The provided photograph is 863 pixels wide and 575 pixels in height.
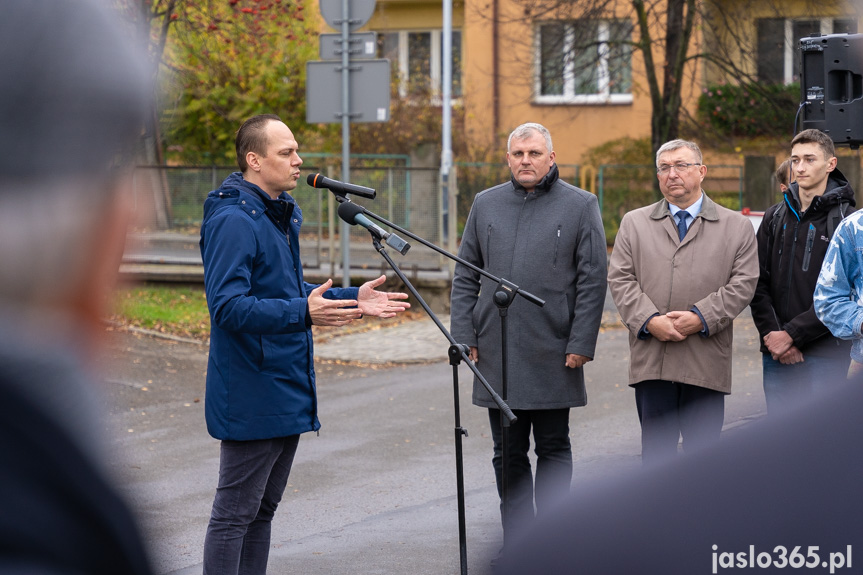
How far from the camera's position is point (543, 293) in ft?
17.6

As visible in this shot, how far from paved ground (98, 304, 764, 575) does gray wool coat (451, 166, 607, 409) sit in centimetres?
53

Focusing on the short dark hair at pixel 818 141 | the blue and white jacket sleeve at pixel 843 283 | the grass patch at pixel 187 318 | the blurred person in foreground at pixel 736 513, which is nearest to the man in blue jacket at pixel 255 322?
the blue and white jacket sleeve at pixel 843 283

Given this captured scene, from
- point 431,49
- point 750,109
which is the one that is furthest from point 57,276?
point 431,49

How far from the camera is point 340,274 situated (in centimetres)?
1441

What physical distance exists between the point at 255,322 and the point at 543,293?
1.89 meters

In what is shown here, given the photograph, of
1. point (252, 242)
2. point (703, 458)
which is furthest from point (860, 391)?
point (252, 242)

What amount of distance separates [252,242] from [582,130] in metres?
21.8

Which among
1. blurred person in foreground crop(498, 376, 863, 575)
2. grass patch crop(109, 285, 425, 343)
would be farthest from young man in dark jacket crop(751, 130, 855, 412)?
grass patch crop(109, 285, 425, 343)

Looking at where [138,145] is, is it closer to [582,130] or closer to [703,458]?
[703,458]

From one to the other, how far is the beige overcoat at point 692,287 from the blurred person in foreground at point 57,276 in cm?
441

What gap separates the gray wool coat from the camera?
536cm

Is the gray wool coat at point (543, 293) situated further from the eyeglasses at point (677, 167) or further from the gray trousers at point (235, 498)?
the gray trousers at point (235, 498)

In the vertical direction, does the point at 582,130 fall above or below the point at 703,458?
above

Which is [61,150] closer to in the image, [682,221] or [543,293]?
[543,293]
